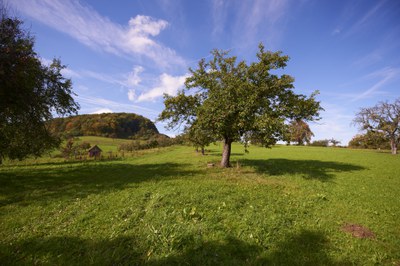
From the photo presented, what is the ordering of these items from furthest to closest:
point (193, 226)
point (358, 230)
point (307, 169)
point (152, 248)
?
1. point (307, 169)
2. point (358, 230)
3. point (193, 226)
4. point (152, 248)

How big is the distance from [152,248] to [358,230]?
8.56 metres

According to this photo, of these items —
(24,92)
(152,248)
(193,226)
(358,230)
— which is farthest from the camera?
(24,92)

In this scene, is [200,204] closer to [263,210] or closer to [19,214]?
[263,210]

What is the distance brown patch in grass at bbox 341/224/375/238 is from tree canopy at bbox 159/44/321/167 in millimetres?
8277

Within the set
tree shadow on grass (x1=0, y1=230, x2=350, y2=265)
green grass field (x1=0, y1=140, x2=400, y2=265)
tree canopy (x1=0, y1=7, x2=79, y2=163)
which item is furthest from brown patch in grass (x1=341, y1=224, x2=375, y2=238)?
tree canopy (x1=0, y1=7, x2=79, y2=163)

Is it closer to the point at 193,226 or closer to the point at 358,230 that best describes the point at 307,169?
the point at 358,230

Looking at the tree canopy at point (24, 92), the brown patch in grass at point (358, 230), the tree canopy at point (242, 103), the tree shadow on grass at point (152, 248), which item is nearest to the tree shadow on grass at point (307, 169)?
the tree canopy at point (242, 103)

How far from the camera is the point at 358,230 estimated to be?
26.5ft

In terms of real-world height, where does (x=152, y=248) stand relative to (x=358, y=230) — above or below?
below

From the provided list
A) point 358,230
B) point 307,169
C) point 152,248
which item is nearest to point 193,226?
point 152,248

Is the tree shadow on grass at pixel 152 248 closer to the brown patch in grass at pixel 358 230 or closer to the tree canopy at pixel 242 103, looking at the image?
the brown patch in grass at pixel 358 230

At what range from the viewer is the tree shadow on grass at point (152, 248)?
18.8ft

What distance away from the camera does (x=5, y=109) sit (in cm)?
1317

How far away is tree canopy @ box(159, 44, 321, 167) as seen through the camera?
1706 centimetres
